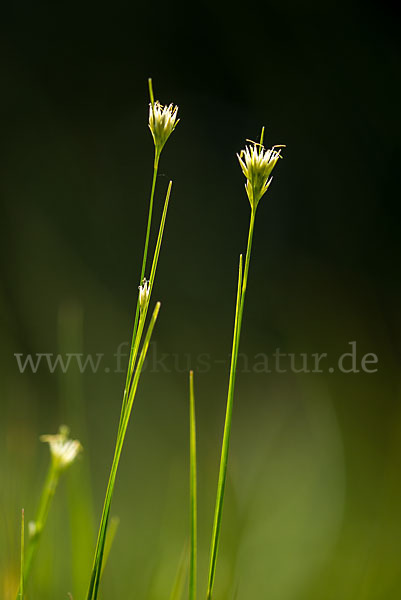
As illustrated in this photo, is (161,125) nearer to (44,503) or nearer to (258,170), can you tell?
(258,170)

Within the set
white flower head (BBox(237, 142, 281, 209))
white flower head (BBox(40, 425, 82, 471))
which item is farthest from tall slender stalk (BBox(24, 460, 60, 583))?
white flower head (BBox(237, 142, 281, 209))

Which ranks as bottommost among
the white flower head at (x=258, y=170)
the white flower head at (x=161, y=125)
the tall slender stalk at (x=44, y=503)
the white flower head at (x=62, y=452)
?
the tall slender stalk at (x=44, y=503)

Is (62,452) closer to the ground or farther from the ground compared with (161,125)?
closer to the ground

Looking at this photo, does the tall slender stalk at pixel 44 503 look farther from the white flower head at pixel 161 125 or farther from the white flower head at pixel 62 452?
the white flower head at pixel 161 125

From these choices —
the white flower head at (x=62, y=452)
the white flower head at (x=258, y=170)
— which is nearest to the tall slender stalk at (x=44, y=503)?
the white flower head at (x=62, y=452)

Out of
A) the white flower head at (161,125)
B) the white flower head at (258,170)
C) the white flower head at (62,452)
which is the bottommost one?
the white flower head at (62,452)

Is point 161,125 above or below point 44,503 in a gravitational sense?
above

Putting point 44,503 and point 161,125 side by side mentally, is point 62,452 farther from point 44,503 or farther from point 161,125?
point 161,125

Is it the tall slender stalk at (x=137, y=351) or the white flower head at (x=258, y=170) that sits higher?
the white flower head at (x=258, y=170)

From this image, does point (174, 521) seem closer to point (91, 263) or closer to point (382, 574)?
point (382, 574)

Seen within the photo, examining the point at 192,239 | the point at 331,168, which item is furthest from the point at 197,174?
the point at 331,168

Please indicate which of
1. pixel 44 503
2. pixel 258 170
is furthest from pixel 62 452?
pixel 258 170
